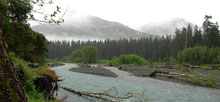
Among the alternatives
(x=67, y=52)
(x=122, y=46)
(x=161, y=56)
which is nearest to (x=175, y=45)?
(x=161, y=56)

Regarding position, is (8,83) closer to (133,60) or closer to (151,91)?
(151,91)

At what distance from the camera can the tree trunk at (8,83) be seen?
2.48 m

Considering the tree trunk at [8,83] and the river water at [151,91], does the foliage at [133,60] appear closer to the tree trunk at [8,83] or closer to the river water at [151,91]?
the river water at [151,91]

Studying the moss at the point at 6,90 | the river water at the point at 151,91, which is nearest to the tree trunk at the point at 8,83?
the moss at the point at 6,90

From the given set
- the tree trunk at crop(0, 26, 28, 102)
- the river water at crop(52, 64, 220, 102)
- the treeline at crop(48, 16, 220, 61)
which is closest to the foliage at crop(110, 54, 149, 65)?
the treeline at crop(48, 16, 220, 61)

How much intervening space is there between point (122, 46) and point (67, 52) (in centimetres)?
6155

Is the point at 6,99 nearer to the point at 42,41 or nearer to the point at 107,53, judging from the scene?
the point at 42,41

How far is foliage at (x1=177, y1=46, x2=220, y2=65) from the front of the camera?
48919mm

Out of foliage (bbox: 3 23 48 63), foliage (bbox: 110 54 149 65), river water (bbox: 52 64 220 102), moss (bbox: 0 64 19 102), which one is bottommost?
river water (bbox: 52 64 220 102)

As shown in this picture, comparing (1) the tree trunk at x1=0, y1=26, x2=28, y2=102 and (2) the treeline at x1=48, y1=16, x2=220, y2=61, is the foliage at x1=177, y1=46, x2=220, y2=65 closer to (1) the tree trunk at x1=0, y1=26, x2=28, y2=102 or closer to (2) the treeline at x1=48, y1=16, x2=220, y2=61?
(2) the treeline at x1=48, y1=16, x2=220, y2=61

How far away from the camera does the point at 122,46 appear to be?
122250mm

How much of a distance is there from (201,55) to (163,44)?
A: 155ft

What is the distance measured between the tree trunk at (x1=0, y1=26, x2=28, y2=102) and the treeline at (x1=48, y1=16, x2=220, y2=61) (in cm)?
7163

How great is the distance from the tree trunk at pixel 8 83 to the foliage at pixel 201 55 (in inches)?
2166
